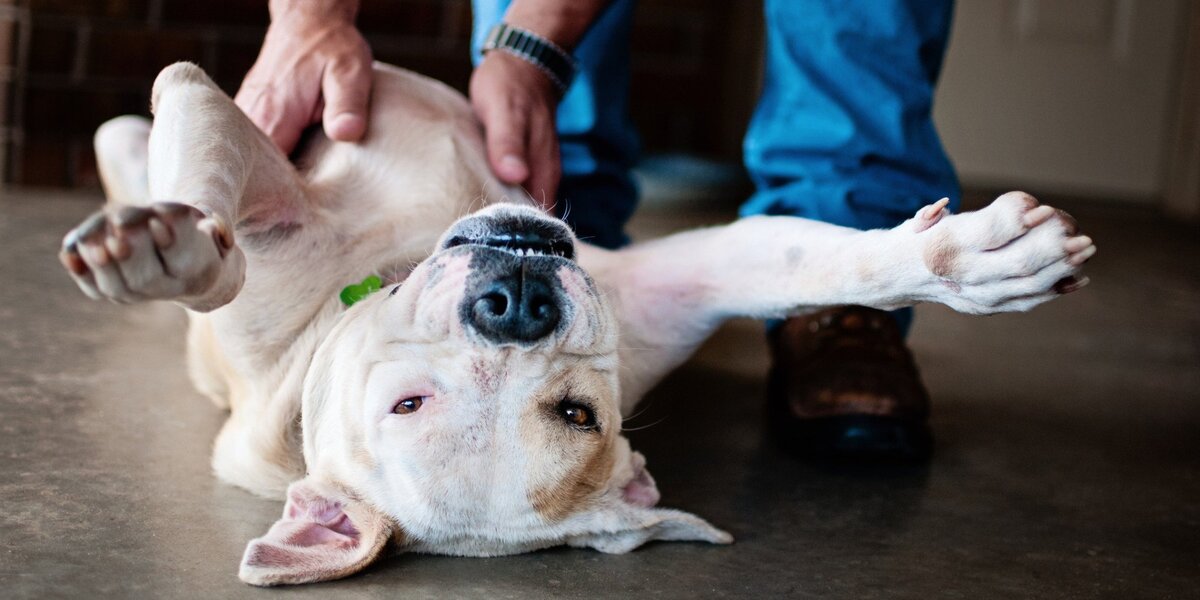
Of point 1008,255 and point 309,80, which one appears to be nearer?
point 1008,255

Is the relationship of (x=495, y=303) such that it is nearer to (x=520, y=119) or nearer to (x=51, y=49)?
(x=520, y=119)

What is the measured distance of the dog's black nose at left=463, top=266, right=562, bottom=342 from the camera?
1.55 meters

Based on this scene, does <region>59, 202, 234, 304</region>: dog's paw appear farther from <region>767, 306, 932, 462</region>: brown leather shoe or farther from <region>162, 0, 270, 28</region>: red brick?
<region>162, 0, 270, 28</region>: red brick

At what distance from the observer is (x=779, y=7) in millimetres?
2562

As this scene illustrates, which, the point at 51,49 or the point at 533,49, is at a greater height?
the point at 533,49

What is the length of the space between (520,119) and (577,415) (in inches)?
35.9

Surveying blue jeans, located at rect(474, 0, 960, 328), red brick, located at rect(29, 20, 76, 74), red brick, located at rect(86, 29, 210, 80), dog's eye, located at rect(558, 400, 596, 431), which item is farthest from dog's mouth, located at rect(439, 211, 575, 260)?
red brick, located at rect(29, 20, 76, 74)

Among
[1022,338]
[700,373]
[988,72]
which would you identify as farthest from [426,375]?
[988,72]

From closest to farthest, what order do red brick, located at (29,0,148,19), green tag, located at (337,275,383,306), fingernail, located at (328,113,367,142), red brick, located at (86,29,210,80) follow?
green tag, located at (337,275,383,306)
fingernail, located at (328,113,367,142)
red brick, located at (29,0,148,19)
red brick, located at (86,29,210,80)

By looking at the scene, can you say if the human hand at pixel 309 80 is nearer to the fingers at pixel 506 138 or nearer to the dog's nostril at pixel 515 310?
the fingers at pixel 506 138

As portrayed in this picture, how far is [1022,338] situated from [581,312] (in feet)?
7.19

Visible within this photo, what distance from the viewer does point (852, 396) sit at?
223cm

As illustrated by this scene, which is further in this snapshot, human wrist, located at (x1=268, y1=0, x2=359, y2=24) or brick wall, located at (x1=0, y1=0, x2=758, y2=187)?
brick wall, located at (x1=0, y1=0, x2=758, y2=187)

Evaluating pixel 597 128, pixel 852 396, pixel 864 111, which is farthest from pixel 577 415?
pixel 597 128
